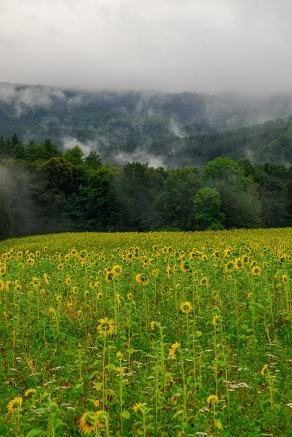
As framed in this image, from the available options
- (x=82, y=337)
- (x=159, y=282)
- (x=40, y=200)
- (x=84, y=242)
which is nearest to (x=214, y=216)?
(x=40, y=200)

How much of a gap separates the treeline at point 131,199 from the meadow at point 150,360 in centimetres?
4463

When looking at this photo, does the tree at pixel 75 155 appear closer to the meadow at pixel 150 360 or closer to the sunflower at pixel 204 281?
the meadow at pixel 150 360

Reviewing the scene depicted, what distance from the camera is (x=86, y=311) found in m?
11.7

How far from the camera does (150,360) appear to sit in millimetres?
8656

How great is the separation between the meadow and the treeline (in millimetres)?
44630

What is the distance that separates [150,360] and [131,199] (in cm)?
6009

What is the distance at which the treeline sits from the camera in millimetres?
60469

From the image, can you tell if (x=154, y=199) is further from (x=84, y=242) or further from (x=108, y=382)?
(x=108, y=382)

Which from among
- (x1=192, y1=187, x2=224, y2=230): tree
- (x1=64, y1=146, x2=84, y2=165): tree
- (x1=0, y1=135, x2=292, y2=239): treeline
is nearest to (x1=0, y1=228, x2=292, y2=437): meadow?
(x1=192, y1=187, x2=224, y2=230): tree

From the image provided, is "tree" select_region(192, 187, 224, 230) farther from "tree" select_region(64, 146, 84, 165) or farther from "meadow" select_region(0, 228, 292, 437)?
"meadow" select_region(0, 228, 292, 437)

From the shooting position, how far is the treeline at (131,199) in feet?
198

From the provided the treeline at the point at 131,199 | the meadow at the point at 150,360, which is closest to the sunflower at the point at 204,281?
the meadow at the point at 150,360

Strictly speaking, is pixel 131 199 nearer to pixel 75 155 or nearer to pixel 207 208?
pixel 207 208

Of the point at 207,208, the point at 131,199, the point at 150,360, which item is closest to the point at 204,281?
the point at 150,360
